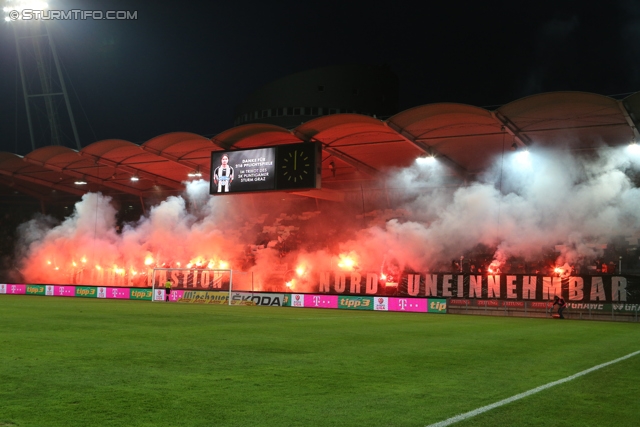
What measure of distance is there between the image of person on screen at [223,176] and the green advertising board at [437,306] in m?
13.0

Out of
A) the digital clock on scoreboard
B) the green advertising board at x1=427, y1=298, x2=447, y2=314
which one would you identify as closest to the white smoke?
the green advertising board at x1=427, y1=298, x2=447, y2=314

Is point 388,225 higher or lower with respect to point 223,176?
lower

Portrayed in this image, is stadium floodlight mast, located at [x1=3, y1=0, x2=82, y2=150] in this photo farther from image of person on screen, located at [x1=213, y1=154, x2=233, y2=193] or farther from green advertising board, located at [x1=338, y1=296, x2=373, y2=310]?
green advertising board, located at [x1=338, y1=296, x2=373, y2=310]

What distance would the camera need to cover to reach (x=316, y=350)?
1263cm

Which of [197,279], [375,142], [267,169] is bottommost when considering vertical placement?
[197,279]

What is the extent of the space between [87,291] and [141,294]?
4.81 m

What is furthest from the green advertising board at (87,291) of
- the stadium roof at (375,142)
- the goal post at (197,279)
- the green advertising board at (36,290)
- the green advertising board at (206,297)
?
the stadium roof at (375,142)

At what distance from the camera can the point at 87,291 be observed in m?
44.2

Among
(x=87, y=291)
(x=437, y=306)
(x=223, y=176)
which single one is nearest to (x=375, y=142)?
(x=223, y=176)

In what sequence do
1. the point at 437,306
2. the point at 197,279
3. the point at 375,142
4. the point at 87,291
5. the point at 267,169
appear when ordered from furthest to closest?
the point at 197,279 → the point at 87,291 → the point at 375,142 → the point at 267,169 → the point at 437,306

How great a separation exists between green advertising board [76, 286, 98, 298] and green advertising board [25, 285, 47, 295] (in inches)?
111

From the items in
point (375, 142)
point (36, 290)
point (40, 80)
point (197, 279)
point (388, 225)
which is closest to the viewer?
point (375, 142)

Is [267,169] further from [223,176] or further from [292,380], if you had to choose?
[292,380]

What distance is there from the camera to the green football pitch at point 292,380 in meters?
6.38
